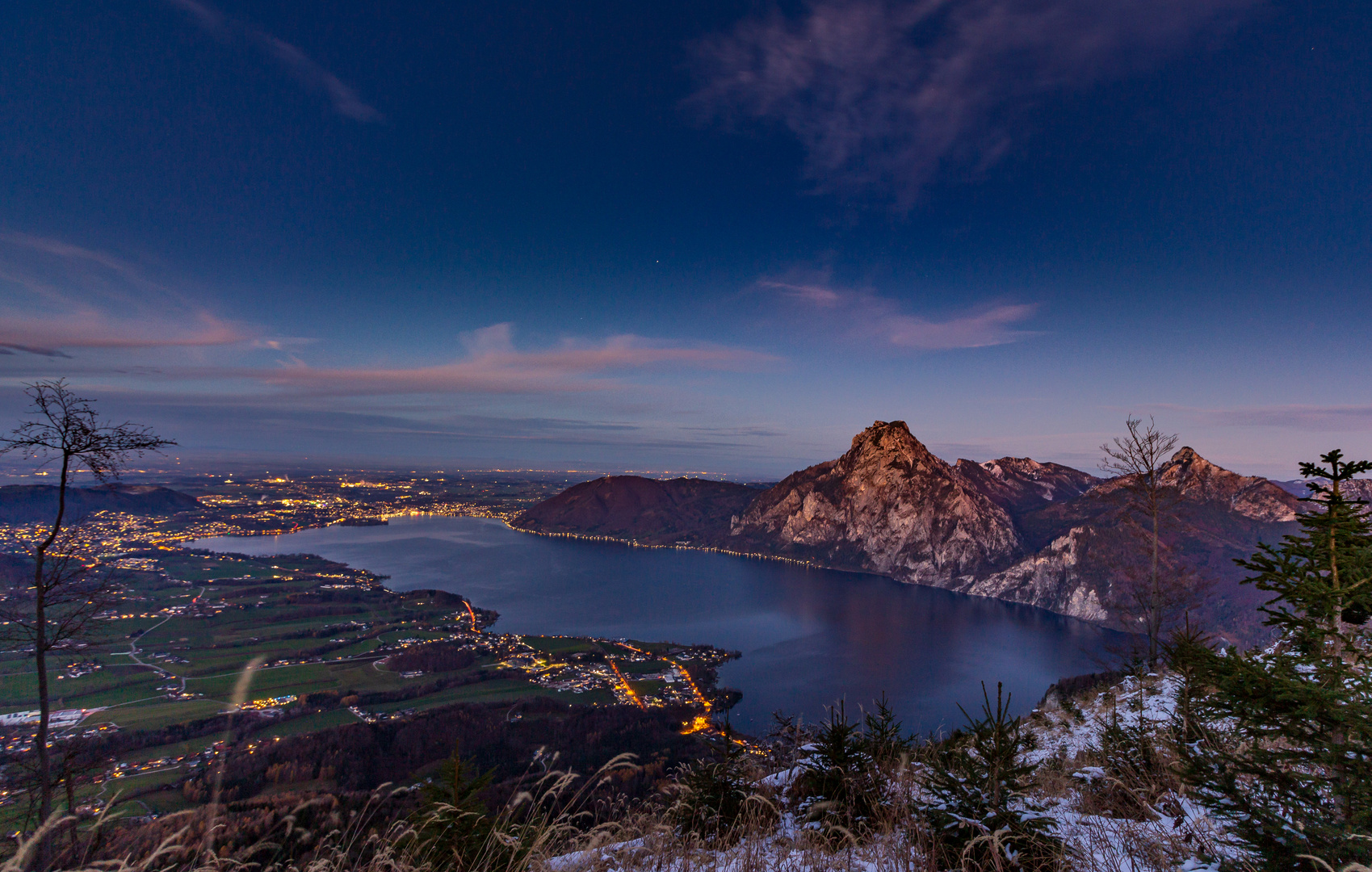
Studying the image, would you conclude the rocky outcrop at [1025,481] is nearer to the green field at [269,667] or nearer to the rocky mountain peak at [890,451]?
the rocky mountain peak at [890,451]

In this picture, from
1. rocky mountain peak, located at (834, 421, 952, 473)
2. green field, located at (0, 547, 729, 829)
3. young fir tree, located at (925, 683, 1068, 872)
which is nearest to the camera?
young fir tree, located at (925, 683, 1068, 872)

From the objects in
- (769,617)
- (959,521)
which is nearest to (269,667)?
(769,617)

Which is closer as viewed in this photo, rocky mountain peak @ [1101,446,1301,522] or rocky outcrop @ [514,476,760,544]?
rocky mountain peak @ [1101,446,1301,522]

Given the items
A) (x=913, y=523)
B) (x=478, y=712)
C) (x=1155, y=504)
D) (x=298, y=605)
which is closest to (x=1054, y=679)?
(x=1155, y=504)

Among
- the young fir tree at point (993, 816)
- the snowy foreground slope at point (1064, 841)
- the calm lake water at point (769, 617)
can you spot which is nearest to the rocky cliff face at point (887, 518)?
the calm lake water at point (769, 617)

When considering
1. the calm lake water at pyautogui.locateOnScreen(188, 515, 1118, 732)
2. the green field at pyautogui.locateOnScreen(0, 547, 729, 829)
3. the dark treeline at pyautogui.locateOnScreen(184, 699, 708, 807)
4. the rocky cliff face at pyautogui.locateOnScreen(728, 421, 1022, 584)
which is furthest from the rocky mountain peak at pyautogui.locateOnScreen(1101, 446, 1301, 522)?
the green field at pyautogui.locateOnScreen(0, 547, 729, 829)

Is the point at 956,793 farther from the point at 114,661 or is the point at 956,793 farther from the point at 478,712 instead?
the point at 114,661

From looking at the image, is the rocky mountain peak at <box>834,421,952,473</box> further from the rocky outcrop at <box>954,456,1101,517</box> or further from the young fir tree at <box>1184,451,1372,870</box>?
the young fir tree at <box>1184,451,1372,870</box>
